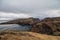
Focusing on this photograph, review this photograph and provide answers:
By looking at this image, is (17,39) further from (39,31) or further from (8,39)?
(39,31)

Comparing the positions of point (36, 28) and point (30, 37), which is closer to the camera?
point (30, 37)

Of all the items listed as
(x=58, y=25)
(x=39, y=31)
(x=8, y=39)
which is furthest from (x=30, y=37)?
(x=58, y=25)

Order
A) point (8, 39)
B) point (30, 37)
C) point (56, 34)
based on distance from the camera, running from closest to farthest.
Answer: point (8, 39) < point (30, 37) < point (56, 34)

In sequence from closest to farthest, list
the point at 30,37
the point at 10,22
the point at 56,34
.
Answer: the point at 30,37, the point at 56,34, the point at 10,22

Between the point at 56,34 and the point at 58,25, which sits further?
the point at 58,25

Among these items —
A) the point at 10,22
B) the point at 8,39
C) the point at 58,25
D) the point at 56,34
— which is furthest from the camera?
the point at 10,22

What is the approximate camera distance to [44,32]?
15695 mm

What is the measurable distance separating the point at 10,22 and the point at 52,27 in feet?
30.9

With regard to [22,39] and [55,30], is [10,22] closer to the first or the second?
[55,30]

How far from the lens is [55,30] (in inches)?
619

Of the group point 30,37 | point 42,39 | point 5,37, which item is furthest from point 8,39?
point 42,39

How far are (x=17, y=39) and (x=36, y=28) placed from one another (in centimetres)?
541

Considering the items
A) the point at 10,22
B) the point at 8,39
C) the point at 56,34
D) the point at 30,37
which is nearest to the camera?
the point at 8,39

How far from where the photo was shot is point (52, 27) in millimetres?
15609
